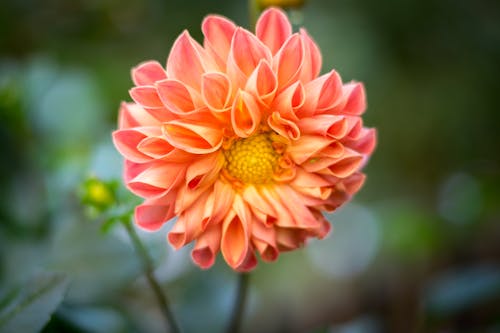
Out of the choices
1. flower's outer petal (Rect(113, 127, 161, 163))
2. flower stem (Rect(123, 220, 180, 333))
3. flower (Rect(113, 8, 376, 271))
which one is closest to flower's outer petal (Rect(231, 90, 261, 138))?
flower (Rect(113, 8, 376, 271))

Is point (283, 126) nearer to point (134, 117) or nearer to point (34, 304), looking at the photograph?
point (134, 117)

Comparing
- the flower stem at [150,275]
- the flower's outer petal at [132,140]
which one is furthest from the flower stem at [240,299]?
the flower's outer petal at [132,140]

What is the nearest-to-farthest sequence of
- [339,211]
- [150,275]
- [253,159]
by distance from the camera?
1. [253,159]
2. [150,275]
3. [339,211]

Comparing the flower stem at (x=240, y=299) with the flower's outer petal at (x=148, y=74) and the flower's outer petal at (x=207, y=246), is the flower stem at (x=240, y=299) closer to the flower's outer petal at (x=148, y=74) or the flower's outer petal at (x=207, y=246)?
the flower's outer petal at (x=207, y=246)

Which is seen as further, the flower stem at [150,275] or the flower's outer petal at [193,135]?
the flower stem at [150,275]

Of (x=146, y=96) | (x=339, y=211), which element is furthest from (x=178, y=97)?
(x=339, y=211)

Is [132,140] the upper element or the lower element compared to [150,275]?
upper
